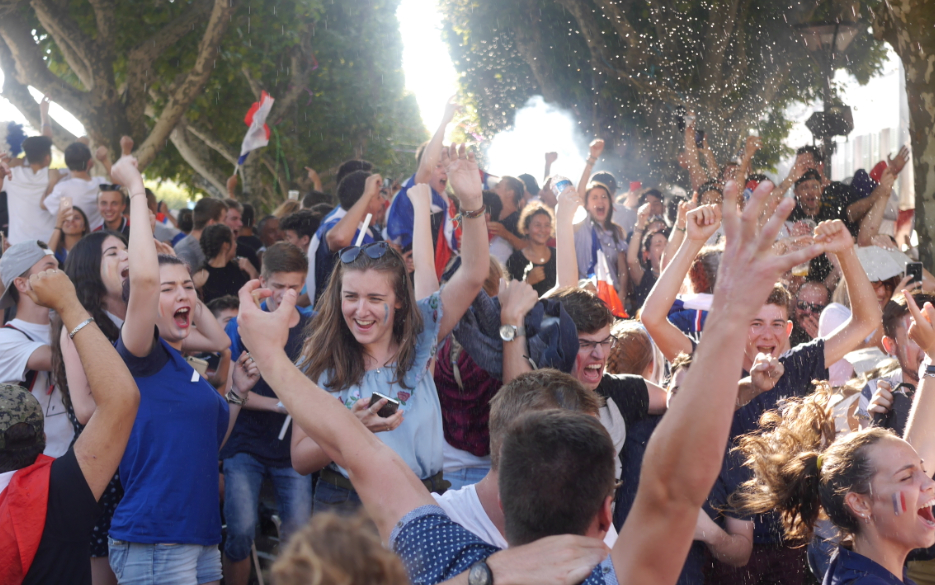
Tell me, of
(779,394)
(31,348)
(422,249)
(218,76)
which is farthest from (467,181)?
(218,76)

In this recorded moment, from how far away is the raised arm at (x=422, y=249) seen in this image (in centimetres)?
379

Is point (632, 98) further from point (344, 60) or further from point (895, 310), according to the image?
point (895, 310)

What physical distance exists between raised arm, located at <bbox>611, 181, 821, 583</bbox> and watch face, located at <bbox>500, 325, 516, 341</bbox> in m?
1.80

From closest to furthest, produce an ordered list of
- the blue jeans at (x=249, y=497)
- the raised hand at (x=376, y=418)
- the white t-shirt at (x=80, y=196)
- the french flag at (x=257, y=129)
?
1. the raised hand at (x=376, y=418)
2. the blue jeans at (x=249, y=497)
3. the white t-shirt at (x=80, y=196)
4. the french flag at (x=257, y=129)

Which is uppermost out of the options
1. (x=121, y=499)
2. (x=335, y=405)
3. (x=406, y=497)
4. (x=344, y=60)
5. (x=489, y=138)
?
(x=344, y=60)

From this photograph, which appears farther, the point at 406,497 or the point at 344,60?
the point at 344,60

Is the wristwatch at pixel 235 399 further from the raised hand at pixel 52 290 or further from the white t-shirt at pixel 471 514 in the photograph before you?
the white t-shirt at pixel 471 514

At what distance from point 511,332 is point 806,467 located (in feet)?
3.84

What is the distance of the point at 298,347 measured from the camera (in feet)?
14.8

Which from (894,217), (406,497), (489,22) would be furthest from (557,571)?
(489,22)

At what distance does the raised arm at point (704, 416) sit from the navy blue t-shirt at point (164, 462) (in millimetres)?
2226

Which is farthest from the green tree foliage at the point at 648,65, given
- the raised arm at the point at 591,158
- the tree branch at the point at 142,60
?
the raised arm at the point at 591,158

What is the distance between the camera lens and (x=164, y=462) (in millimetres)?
3363

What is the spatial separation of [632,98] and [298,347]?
55.2 feet
